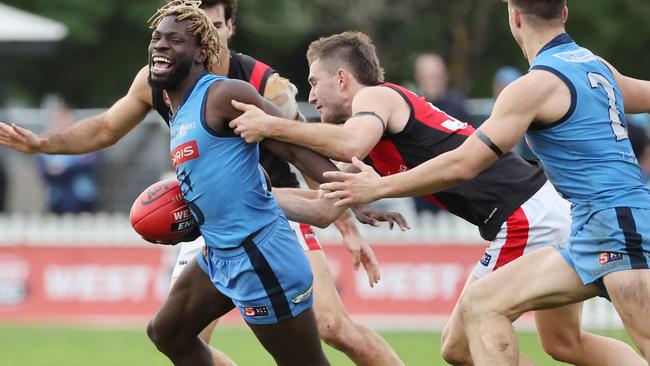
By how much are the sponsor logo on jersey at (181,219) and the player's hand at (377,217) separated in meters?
0.83

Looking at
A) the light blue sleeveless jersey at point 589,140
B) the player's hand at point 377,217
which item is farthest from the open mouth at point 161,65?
the light blue sleeveless jersey at point 589,140

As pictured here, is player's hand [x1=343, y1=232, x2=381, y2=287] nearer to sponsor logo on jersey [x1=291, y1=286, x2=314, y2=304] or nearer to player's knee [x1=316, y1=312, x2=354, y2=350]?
player's knee [x1=316, y1=312, x2=354, y2=350]

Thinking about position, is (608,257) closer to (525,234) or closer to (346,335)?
(525,234)

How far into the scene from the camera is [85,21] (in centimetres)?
2588

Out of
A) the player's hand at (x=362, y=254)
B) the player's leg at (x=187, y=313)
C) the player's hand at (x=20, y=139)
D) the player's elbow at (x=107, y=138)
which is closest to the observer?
the player's leg at (x=187, y=313)

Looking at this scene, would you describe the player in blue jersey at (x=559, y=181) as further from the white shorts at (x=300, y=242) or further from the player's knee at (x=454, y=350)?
the white shorts at (x=300, y=242)

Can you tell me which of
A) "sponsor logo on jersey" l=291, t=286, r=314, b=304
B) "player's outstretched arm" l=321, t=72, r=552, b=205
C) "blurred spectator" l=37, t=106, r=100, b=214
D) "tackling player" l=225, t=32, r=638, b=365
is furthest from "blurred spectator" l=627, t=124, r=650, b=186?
"blurred spectator" l=37, t=106, r=100, b=214

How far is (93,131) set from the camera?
776cm

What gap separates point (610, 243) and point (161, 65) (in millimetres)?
2314

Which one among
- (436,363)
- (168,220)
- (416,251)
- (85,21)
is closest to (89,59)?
(85,21)

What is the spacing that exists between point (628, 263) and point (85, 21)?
69.5 feet

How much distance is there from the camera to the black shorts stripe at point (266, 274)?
6234mm

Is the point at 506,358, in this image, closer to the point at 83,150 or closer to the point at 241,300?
the point at 241,300

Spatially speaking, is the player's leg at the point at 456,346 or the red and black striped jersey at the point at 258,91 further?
the red and black striped jersey at the point at 258,91
